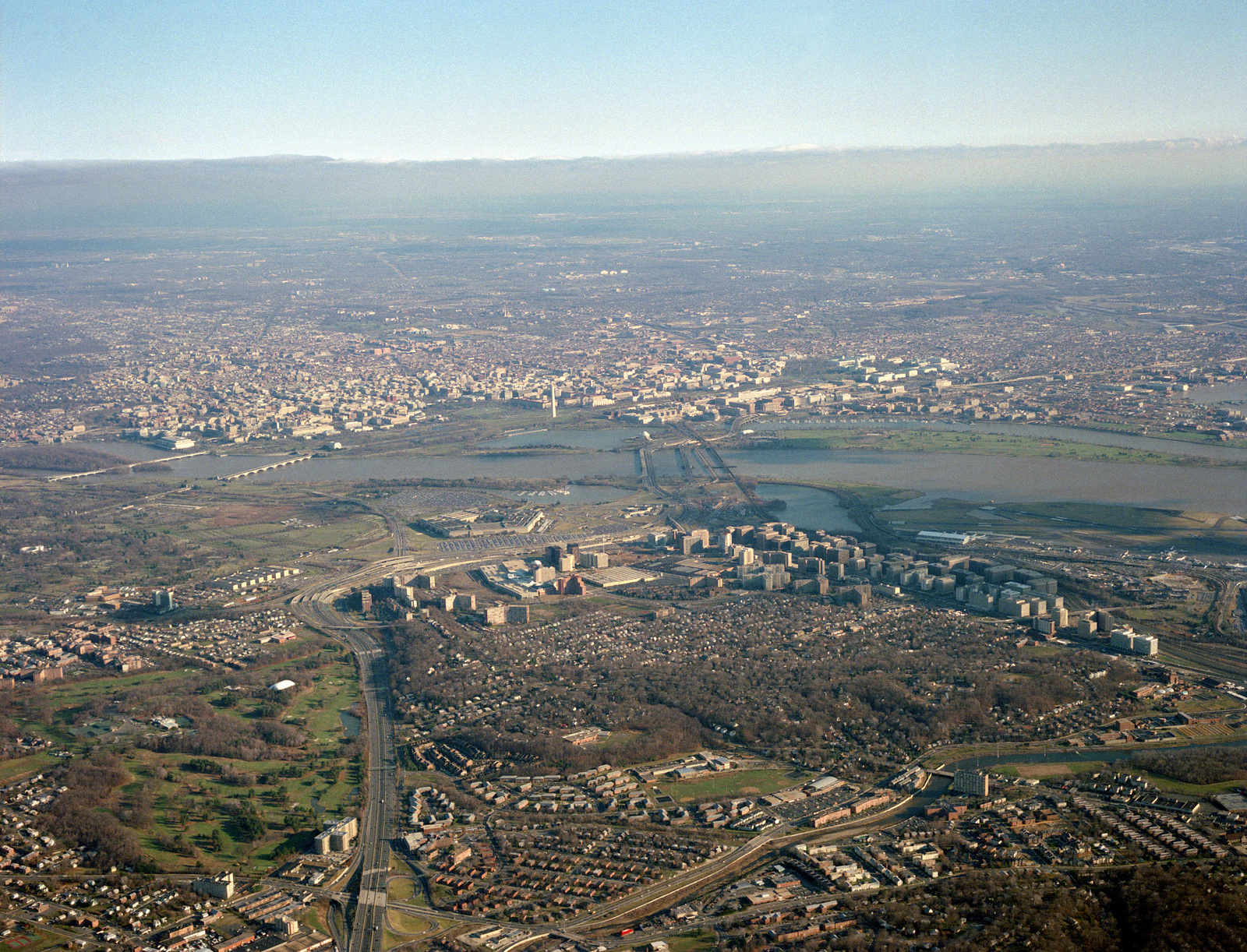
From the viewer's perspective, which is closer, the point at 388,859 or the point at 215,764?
the point at 388,859

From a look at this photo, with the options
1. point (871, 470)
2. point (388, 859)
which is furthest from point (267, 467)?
point (388, 859)

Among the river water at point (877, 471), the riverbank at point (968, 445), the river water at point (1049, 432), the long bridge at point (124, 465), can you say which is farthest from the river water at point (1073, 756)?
the long bridge at point (124, 465)

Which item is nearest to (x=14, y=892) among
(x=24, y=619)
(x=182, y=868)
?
(x=182, y=868)

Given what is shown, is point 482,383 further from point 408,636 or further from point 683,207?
point 683,207

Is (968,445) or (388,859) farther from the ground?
(388,859)

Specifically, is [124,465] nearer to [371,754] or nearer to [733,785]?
[371,754]

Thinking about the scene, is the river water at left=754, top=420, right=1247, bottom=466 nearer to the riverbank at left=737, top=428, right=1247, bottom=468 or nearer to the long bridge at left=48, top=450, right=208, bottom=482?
the riverbank at left=737, top=428, right=1247, bottom=468

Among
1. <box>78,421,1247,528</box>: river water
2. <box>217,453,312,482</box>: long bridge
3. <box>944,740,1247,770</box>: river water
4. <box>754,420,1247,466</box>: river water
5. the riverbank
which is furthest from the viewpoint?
<box>217,453,312,482</box>: long bridge

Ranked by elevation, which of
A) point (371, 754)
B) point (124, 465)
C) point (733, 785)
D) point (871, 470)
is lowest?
point (124, 465)

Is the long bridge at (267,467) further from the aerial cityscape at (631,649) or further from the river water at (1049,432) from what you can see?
the river water at (1049,432)

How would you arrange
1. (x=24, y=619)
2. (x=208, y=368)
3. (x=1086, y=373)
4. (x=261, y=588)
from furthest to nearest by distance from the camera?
(x=208, y=368) → (x=1086, y=373) → (x=261, y=588) → (x=24, y=619)

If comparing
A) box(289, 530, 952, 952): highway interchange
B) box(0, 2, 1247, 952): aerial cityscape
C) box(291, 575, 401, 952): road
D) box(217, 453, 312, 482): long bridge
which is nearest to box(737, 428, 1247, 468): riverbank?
box(0, 2, 1247, 952): aerial cityscape
